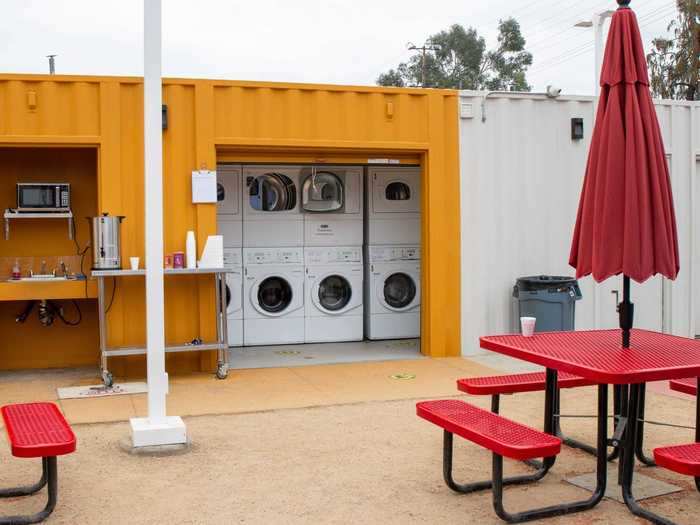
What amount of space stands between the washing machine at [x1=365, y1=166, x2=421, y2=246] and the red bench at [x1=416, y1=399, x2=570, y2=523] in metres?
4.94

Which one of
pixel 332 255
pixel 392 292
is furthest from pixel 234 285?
pixel 392 292

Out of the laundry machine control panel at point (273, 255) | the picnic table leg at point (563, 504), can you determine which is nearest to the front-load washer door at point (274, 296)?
the laundry machine control panel at point (273, 255)

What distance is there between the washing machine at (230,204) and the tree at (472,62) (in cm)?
3108

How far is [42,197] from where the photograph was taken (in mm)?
7617

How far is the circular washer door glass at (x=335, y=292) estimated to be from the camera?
915cm

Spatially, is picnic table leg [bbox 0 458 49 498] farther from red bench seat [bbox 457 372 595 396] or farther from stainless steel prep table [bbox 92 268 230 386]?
stainless steel prep table [bbox 92 268 230 386]

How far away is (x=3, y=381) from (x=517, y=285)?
481cm

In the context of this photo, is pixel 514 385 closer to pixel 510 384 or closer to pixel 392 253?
pixel 510 384

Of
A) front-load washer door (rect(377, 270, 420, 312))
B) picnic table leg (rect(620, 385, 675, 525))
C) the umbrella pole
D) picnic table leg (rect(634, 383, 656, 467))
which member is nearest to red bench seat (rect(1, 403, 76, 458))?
picnic table leg (rect(620, 385, 675, 525))

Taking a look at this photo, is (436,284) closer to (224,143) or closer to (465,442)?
(224,143)

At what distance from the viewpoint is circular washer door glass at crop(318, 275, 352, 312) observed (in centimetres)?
915

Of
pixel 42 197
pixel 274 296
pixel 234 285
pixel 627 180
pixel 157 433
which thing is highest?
pixel 42 197

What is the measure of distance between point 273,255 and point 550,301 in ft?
9.42

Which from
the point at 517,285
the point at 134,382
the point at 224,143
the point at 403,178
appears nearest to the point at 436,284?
the point at 517,285
